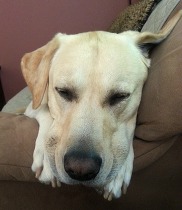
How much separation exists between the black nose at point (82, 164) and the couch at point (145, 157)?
0.68ft

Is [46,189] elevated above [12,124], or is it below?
below

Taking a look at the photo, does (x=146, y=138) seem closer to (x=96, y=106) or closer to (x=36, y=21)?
(x=96, y=106)

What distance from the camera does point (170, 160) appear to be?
1317 millimetres

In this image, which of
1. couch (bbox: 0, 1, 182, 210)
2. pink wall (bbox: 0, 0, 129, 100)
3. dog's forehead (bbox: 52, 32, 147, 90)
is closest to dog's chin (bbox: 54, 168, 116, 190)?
couch (bbox: 0, 1, 182, 210)

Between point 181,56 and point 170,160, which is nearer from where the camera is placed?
point 181,56

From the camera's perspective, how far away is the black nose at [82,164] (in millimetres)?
1049

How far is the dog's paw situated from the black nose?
0.11 metres

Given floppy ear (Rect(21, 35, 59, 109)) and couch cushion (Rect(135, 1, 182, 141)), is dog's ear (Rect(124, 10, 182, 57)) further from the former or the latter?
floppy ear (Rect(21, 35, 59, 109))

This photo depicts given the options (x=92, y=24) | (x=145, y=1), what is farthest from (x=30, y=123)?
(x=92, y=24)

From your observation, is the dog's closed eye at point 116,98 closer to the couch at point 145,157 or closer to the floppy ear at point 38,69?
the couch at point 145,157

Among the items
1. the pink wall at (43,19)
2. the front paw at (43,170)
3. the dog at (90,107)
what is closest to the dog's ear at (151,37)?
the dog at (90,107)

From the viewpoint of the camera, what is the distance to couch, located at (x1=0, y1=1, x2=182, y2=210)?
1148mm

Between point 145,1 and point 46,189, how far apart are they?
3.64 feet

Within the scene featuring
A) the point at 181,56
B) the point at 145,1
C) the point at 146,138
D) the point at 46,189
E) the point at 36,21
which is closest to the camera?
the point at 181,56
